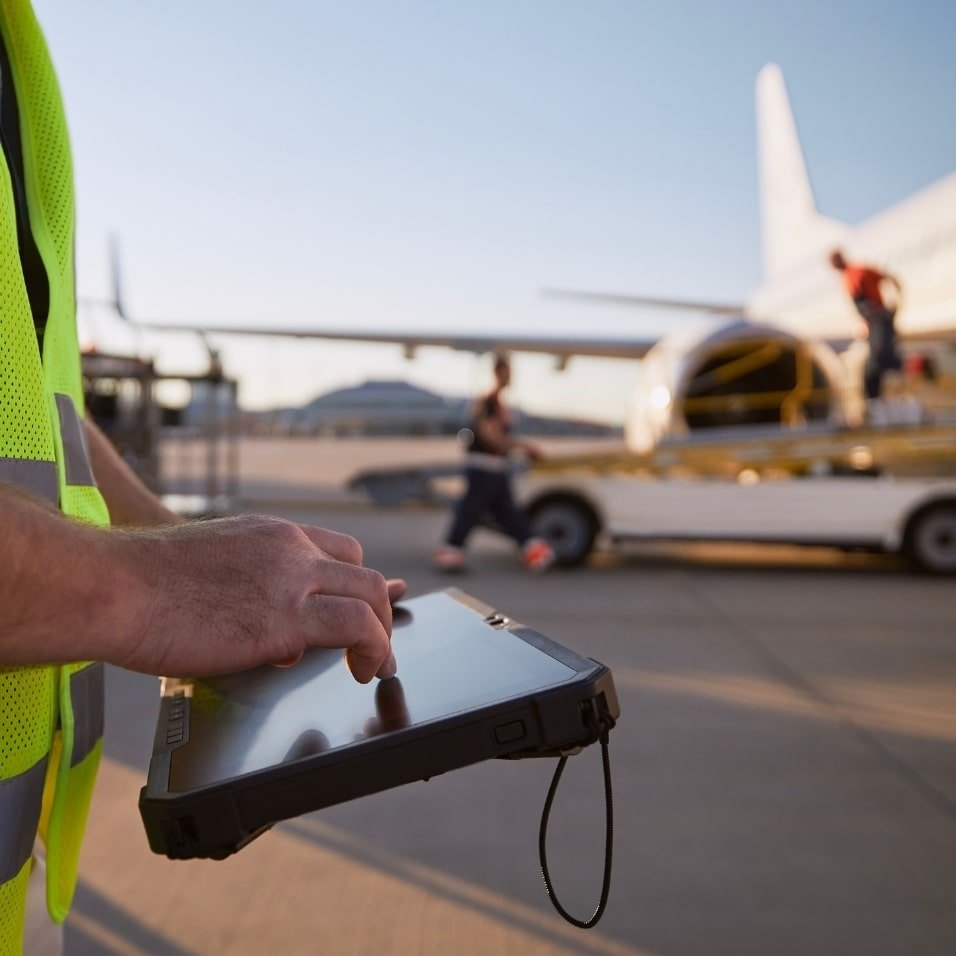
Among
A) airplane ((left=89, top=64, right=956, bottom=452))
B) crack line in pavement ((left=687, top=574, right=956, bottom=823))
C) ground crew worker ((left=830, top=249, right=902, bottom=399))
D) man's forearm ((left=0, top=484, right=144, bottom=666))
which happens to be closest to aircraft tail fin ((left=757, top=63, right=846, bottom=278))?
airplane ((left=89, top=64, right=956, bottom=452))

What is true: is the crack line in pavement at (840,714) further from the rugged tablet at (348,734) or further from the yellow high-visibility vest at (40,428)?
the yellow high-visibility vest at (40,428)

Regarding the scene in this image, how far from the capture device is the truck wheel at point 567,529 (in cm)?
845

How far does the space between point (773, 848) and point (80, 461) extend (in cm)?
248

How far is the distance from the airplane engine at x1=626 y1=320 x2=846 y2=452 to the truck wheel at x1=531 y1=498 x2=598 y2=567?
1.63m

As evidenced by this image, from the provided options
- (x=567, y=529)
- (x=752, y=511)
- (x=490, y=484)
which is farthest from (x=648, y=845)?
(x=752, y=511)

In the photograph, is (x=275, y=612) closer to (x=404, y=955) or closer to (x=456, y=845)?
(x=404, y=955)

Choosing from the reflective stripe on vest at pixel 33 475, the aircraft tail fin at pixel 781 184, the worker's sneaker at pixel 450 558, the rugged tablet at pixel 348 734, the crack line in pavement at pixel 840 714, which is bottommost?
the worker's sneaker at pixel 450 558

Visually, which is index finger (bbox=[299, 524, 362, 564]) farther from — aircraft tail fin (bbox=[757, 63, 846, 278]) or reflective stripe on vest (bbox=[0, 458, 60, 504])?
aircraft tail fin (bbox=[757, 63, 846, 278])

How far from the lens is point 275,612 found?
0.81m

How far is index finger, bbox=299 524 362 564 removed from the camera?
0.90m

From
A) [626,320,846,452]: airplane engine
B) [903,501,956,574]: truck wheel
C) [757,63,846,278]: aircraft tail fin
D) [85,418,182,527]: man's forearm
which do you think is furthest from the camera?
[757,63,846,278]: aircraft tail fin

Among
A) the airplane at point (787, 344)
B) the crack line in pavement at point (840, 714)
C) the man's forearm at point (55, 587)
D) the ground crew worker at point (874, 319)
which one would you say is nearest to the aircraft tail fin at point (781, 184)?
the airplane at point (787, 344)

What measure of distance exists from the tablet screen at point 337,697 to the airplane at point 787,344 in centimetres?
658

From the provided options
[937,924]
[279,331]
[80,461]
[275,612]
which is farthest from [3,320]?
[279,331]
